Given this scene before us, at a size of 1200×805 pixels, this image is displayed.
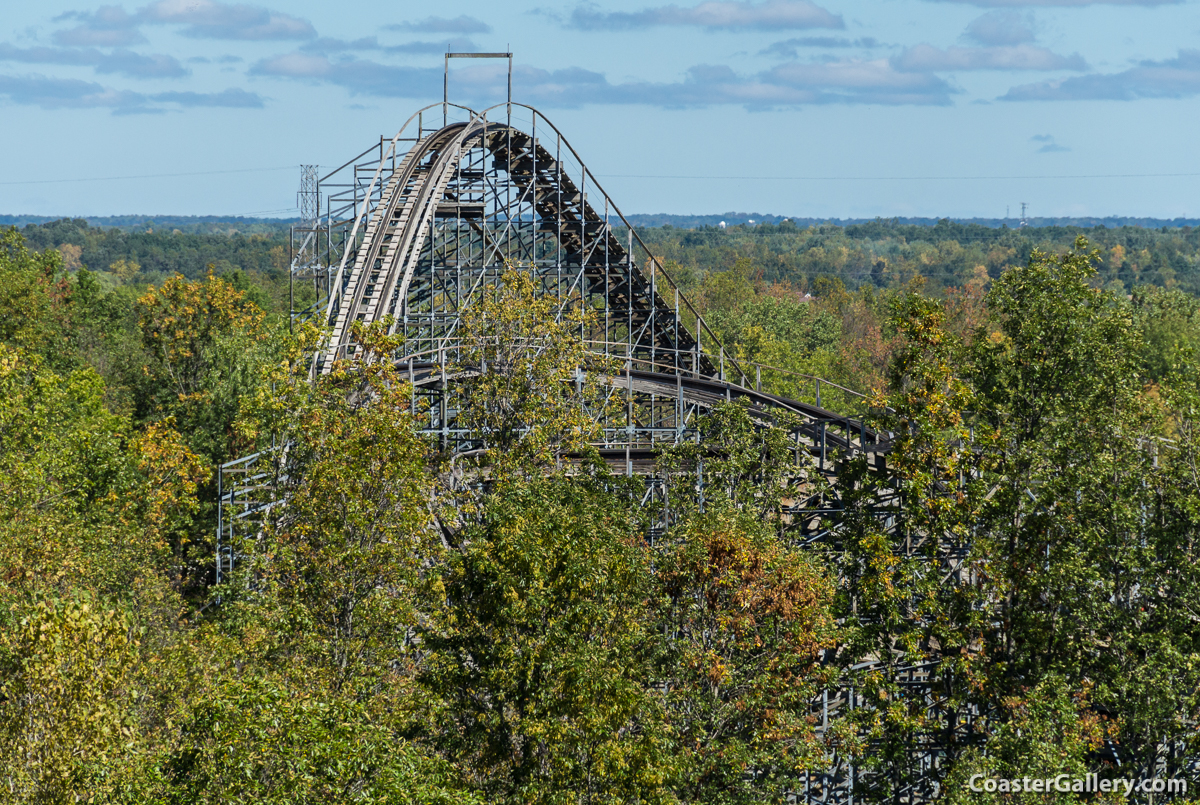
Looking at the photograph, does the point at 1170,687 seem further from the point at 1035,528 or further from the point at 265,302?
the point at 265,302

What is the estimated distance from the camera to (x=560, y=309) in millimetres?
28734

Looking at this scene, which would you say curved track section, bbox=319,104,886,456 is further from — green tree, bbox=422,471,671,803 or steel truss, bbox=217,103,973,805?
green tree, bbox=422,471,671,803

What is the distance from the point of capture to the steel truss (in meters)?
24.2

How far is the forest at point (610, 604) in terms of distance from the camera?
14133 millimetres

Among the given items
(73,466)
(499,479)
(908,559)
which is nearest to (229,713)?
(499,479)

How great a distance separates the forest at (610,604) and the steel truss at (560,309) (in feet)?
3.95

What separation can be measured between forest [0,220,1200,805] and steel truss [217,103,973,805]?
1205 mm

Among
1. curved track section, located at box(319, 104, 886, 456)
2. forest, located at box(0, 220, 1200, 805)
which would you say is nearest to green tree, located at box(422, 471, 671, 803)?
forest, located at box(0, 220, 1200, 805)

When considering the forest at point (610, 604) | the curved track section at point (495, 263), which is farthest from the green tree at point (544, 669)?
the curved track section at point (495, 263)

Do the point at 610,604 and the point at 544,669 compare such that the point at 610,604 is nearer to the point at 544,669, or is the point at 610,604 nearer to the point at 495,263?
the point at 544,669

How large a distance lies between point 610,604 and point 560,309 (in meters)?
13.2

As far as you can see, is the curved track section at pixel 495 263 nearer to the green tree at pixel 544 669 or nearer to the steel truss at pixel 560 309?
the steel truss at pixel 560 309

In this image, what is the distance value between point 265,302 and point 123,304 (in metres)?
8.79

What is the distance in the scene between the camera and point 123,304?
77.2 m
